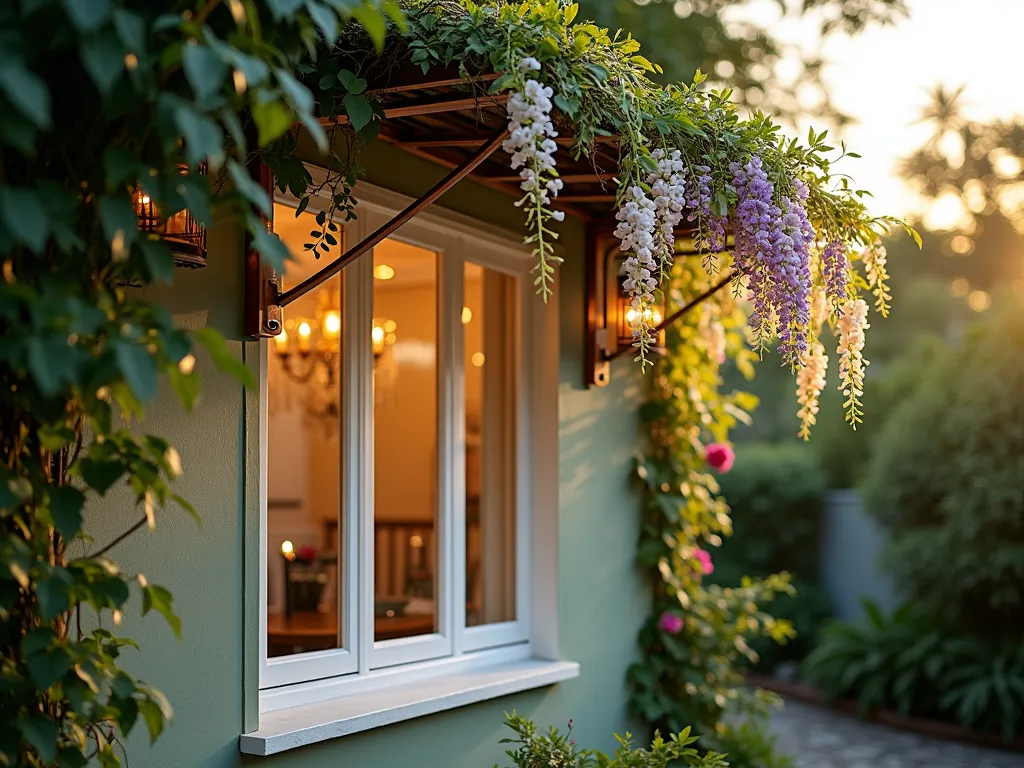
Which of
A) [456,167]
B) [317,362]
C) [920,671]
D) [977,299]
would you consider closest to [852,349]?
[456,167]

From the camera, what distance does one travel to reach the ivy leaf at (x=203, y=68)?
151cm

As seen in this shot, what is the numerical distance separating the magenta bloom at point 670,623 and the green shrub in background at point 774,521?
187 inches

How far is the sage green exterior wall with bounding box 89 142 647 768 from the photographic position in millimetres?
2717

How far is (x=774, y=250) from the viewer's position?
113 inches

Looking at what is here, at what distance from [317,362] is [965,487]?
444cm

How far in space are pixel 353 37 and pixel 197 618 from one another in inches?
58.9

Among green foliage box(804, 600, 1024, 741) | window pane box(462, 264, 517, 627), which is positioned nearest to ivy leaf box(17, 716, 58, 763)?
window pane box(462, 264, 517, 627)

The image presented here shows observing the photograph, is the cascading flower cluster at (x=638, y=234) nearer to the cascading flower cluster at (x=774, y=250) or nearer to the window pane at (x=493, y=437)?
the cascading flower cluster at (x=774, y=250)

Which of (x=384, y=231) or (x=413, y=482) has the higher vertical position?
(x=384, y=231)

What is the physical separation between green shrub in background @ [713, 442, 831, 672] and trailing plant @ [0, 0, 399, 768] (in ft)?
26.6

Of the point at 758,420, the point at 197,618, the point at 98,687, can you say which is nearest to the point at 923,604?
the point at 197,618

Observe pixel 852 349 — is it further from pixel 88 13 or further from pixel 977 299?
pixel 977 299

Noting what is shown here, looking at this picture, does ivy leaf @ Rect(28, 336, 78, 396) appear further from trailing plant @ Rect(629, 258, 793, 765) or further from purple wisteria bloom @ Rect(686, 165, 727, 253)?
trailing plant @ Rect(629, 258, 793, 765)

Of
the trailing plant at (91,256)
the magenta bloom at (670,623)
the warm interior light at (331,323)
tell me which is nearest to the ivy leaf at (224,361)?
the trailing plant at (91,256)
